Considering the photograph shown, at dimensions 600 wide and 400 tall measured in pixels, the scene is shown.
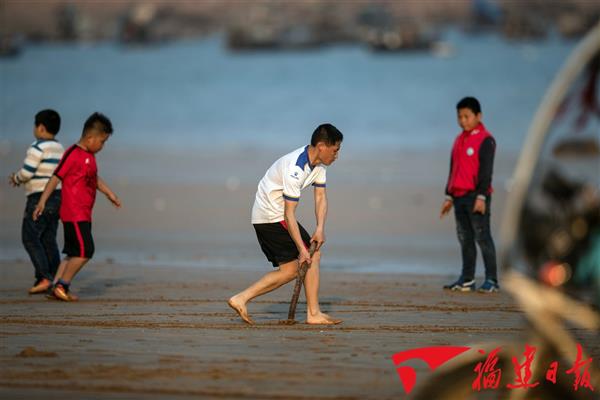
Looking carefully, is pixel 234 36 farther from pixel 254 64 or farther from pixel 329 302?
pixel 329 302

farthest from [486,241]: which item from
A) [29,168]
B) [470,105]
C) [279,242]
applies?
[29,168]

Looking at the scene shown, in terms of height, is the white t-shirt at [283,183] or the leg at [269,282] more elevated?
the white t-shirt at [283,183]

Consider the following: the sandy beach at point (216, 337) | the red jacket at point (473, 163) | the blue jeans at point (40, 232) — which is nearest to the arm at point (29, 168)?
the blue jeans at point (40, 232)

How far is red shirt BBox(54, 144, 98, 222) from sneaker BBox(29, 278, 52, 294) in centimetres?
72

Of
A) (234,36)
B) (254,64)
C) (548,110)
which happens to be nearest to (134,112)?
(548,110)

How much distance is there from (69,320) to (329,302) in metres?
2.43

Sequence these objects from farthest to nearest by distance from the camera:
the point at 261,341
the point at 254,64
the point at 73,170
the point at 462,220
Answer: the point at 254,64
the point at 462,220
the point at 73,170
the point at 261,341

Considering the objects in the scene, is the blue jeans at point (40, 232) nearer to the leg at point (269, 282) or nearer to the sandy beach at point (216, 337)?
the sandy beach at point (216, 337)

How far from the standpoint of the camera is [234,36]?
139 meters

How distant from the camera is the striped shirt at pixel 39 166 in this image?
10.3 metres

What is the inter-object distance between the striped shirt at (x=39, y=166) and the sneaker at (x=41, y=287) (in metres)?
0.84

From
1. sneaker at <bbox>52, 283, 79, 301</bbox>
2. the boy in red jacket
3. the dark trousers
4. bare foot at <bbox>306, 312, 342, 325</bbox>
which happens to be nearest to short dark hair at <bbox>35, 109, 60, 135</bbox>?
sneaker at <bbox>52, 283, 79, 301</bbox>

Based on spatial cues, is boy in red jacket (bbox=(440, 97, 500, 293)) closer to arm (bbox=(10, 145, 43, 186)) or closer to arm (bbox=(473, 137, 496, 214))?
arm (bbox=(473, 137, 496, 214))

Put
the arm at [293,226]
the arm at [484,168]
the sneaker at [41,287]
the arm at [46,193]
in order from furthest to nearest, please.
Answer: the arm at [484,168] < the sneaker at [41,287] < the arm at [46,193] < the arm at [293,226]
